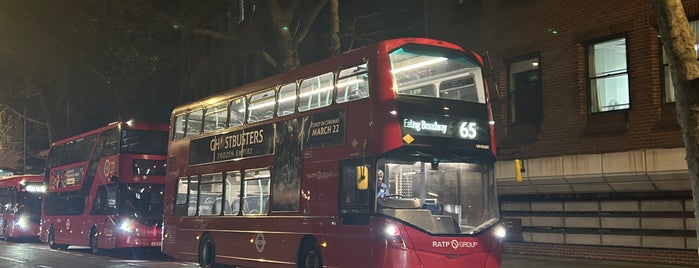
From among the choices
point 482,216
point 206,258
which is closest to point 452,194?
point 482,216

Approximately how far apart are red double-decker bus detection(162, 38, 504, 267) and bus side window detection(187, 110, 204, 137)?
2.64 meters

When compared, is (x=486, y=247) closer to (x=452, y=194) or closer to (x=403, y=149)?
(x=452, y=194)

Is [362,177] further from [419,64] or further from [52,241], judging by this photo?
[52,241]

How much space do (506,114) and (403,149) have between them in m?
8.23

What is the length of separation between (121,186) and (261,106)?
8.62m

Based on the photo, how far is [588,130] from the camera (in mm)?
15180

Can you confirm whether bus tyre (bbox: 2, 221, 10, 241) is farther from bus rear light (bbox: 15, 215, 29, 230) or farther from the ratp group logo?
the ratp group logo

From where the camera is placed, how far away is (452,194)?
10.8 m

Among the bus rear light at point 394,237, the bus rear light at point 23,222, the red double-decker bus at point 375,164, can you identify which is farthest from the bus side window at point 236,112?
the bus rear light at point 23,222

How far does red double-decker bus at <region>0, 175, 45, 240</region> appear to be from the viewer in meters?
30.0

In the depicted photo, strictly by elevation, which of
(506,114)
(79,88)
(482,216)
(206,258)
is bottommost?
(206,258)

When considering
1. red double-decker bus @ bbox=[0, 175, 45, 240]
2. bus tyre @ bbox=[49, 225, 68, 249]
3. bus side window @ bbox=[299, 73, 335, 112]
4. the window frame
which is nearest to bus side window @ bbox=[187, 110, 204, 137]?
bus side window @ bbox=[299, 73, 335, 112]

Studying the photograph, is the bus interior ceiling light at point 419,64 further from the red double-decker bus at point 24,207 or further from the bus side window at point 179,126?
the red double-decker bus at point 24,207

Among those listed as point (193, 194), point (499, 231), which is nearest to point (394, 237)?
point (499, 231)
